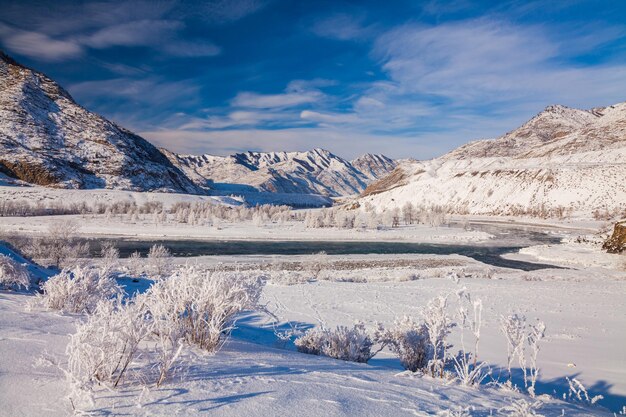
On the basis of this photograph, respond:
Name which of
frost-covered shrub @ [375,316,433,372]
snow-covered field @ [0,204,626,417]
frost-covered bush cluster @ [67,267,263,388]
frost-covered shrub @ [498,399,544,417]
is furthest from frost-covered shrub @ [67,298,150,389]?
frost-covered shrub @ [375,316,433,372]

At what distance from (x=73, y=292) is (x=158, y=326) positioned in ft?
11.4

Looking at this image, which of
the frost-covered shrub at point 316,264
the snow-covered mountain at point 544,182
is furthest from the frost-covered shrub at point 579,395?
the snow-covered mountain at point 544,182

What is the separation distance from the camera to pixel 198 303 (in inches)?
193

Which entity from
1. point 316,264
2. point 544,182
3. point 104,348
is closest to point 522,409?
point 104,348

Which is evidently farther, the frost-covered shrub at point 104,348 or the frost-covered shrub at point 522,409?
the frost-covered shrub at point 522,409

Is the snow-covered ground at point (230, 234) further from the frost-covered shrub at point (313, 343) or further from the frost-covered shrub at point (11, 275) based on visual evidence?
the frost-covered shrub at point (313, 343)

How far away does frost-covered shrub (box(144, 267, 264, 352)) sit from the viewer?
15.5 ft

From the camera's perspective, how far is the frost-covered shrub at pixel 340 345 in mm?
6980

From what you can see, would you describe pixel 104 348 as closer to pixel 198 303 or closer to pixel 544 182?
pixel 198 303

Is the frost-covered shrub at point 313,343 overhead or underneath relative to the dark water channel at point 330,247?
overhead

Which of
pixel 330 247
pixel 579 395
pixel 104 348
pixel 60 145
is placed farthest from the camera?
pixel 60 145

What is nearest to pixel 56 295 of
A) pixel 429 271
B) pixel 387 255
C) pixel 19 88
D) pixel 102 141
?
pixel 429 271

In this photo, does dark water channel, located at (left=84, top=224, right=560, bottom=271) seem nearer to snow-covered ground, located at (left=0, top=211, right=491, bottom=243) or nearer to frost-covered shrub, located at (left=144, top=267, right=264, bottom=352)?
snow-covered ground, located at (left=0, top=211, right=491, bottom=243)

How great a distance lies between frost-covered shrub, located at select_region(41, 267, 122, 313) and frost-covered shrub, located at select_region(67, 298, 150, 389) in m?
3.20
